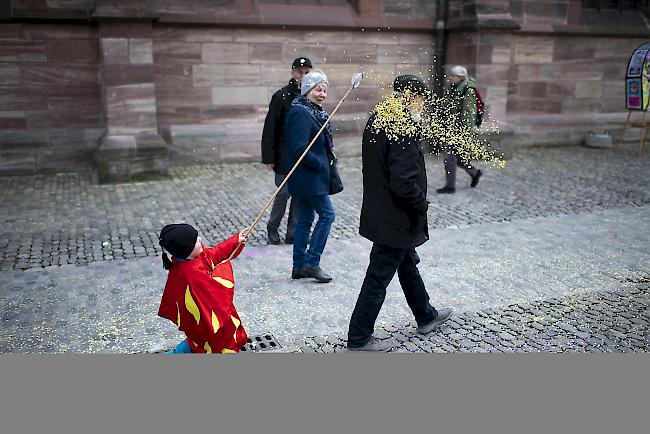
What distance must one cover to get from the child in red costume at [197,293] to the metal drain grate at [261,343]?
2.54ft

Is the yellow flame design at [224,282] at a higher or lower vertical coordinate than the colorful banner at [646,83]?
lower

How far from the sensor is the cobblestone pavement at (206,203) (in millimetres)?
6645

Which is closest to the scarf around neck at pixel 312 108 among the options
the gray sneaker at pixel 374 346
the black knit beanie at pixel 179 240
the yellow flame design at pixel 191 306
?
the gray sneaker at pixel 374 346

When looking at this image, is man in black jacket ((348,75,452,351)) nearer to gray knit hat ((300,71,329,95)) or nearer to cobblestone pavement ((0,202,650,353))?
cobblestone pavement ((0,202,650,353))

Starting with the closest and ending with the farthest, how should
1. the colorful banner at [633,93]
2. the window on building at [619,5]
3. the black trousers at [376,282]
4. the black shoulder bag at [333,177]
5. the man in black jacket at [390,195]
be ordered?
the man in black jacket at [390,195], the black trousers at [376,282], the black shoulder bag at [333,177], the colorful banner at [633,93], the window on building at [619,5]

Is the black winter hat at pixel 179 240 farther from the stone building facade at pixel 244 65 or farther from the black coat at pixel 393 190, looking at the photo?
the stone building facade at pixel 244 65

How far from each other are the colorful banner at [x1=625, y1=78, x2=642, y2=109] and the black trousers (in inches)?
400

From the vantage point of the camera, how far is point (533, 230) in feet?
24.1

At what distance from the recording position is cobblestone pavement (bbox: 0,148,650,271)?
6645 millimetres

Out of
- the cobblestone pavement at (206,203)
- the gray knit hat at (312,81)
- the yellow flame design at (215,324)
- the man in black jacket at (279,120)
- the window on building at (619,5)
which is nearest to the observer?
the yellow flame design at (215,324)

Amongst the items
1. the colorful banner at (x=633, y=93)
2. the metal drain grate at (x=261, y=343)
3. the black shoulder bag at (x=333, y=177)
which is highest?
the colorful banner at (x=633, y=93)

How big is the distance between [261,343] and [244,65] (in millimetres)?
7649

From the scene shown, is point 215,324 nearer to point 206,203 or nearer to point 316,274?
point 316,274

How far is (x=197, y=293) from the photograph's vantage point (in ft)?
10.9
